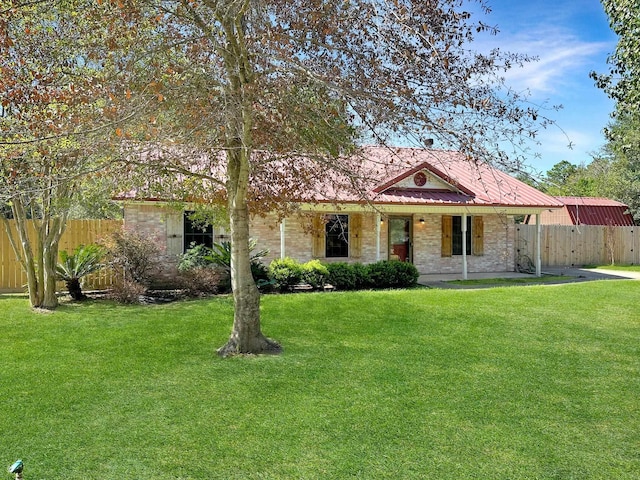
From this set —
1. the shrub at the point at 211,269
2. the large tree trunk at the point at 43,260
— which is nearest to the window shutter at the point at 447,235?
the shrub at the point at 211,269

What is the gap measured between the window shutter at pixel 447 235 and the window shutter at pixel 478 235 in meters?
0.97

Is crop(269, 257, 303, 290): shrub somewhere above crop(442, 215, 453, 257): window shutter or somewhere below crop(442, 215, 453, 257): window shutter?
below

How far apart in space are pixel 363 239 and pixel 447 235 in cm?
324

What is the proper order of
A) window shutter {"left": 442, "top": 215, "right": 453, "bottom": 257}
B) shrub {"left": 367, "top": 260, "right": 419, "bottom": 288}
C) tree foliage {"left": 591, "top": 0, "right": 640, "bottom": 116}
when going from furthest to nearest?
window shutter {"left": 442, "top": 215, "right": 453, "bottom": 257}
shrub {"left": 367, "top": 260, "right": 419, "bottom": 288}
tree foliage {"left": 591, "top": 0, "right": 640, "bottom": 116}

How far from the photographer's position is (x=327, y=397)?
5.38 meters

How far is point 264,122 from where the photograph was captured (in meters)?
6.90

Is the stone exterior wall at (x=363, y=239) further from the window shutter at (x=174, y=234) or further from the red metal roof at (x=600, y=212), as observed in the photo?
the red metal roof at (x=600, y=212)

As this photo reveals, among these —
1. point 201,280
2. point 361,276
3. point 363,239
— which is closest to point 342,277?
point 361,276

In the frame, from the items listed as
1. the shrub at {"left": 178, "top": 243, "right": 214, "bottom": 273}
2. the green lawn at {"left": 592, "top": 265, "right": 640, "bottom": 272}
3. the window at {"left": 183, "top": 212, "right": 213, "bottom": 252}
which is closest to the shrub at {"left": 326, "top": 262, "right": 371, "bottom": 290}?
the shrub at {"left": 178, "top": 243, "right": 214, "bottom": 273}

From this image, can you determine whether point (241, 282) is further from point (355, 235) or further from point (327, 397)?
point (355, 235)

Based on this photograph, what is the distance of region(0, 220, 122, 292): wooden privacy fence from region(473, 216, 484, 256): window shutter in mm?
11761

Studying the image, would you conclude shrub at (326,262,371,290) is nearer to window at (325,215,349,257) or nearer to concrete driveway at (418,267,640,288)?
concrete driveway at (418,267,640,288)

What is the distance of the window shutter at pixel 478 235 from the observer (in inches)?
703

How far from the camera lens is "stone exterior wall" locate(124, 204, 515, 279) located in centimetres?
1403
